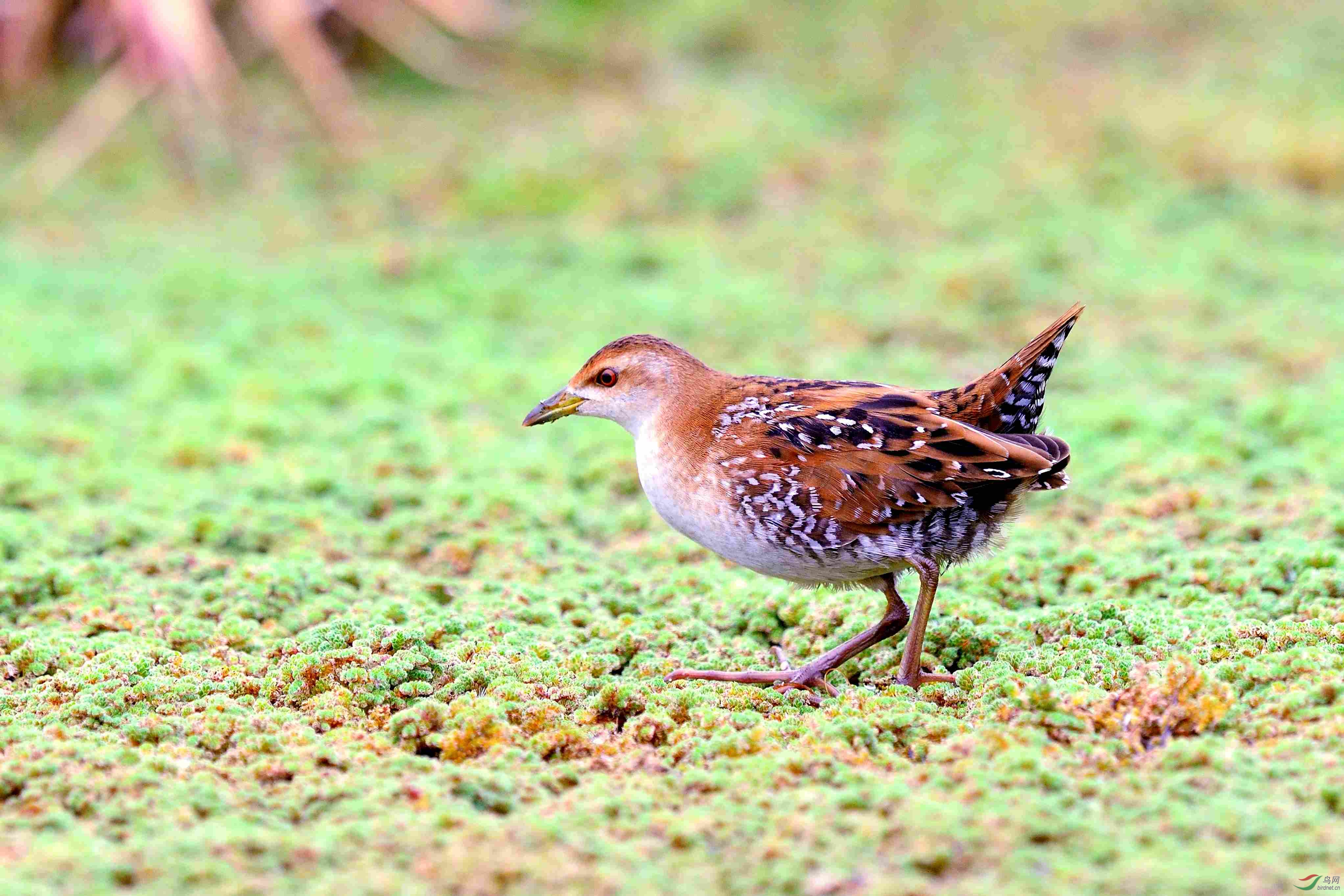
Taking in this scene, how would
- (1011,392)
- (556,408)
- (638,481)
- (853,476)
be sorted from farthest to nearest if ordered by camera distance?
1. (638,481)
2. (556,408)
3. (1011,392)
4. (853,476)

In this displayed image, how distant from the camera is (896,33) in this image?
13.7 meters

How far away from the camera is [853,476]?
5.05 meters

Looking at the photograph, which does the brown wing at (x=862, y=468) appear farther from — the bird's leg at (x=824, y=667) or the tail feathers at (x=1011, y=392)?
the bird's leg at (x=824, y=667)

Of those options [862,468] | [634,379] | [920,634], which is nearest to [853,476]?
[862,468]

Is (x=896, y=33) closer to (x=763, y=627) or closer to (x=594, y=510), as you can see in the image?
(x=594, y=510)

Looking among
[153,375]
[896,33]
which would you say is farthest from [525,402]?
[896,33]

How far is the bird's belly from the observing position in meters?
5.09

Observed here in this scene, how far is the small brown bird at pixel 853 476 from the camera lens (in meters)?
5.03

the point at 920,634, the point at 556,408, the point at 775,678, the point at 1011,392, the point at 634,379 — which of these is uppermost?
the point at 1011,392

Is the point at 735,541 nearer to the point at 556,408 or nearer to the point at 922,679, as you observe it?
the point at 922,679

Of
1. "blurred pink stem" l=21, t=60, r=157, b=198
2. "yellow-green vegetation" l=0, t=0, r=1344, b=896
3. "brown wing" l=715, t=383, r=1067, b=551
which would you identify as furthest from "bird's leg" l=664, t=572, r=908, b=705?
"blurred pink stem" l=21, t=60, r=157, b=198

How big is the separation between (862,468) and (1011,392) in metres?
0.67

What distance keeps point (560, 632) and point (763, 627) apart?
84cm

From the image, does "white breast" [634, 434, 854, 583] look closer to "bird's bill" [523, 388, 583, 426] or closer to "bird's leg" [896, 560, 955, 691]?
"bird's leg" [896, 560, 955, 691]
